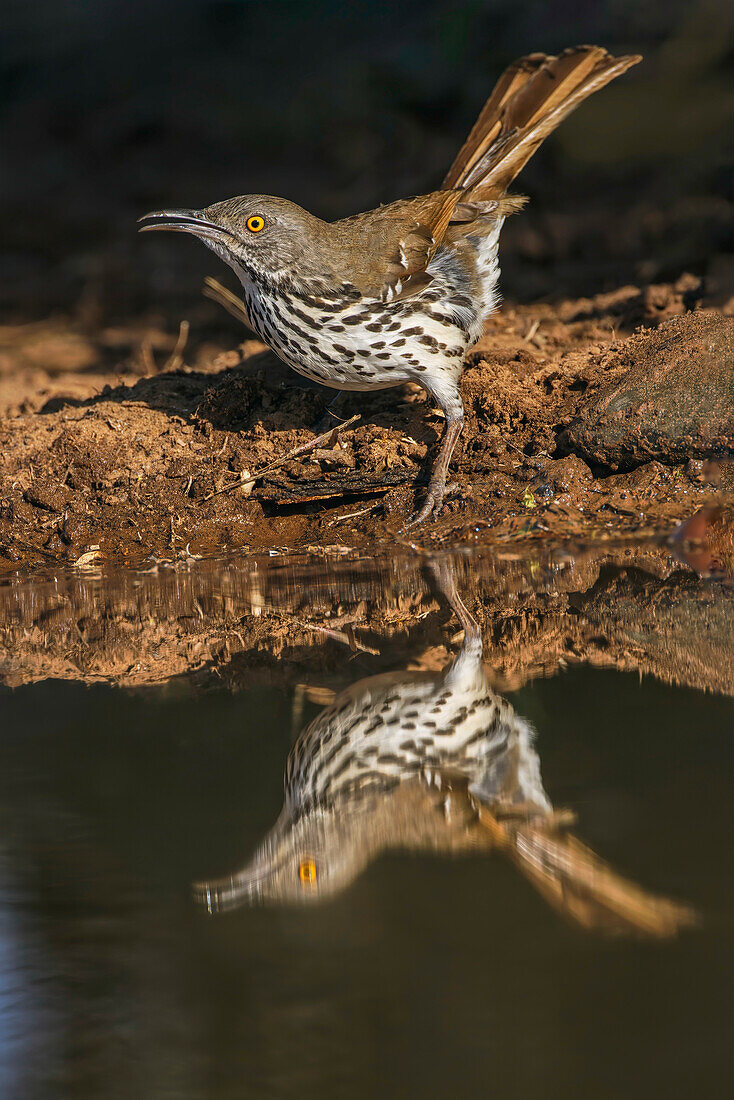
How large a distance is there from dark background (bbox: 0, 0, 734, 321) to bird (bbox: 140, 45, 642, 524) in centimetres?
207

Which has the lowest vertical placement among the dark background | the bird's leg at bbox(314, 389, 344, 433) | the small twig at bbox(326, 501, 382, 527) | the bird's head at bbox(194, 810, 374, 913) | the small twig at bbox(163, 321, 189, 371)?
the bird's head at bbox(194, 810, 374, 913)

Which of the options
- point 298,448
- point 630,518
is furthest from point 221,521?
point 630,518

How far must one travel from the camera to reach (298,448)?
4973 mm

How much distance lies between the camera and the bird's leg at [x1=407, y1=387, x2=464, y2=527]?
4309 millimetres

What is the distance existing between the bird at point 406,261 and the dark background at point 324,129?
2.07m

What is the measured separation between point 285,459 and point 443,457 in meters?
0.88

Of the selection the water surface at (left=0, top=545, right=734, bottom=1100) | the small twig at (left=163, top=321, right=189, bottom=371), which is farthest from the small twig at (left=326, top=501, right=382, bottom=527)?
the small twig at (left=163, top=321, right=189, bottom=371)

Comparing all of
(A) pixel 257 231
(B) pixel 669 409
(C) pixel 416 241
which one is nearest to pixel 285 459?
(A) pixel 257 231

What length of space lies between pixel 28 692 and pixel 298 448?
276 cm

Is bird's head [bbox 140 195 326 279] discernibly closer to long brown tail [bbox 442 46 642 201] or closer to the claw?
long brown tail [bbox 442 46 642 201]

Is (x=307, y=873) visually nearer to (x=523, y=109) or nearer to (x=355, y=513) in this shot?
(x=355, y=513)

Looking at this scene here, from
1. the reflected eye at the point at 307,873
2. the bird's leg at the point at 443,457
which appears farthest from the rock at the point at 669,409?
the reflected eye at the point at 307,873

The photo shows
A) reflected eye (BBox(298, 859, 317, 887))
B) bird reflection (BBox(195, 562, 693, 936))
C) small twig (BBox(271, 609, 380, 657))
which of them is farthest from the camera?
small twig (BBox(271, 609, 380, 657))

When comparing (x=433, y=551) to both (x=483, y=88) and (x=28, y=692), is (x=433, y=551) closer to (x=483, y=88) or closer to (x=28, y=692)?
(x=28, y=692)
